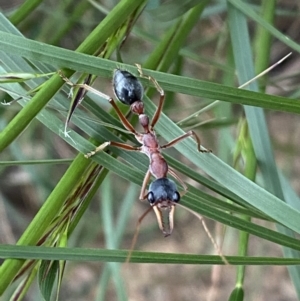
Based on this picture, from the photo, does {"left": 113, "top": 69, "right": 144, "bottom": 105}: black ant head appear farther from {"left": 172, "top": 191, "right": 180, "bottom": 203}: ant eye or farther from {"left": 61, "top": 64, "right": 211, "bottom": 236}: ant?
{"left": 172, "top": 191, "right": 180, "bottom": 203}: ant eye

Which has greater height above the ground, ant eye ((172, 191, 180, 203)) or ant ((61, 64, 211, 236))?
ant ((61, 64, 211, 236))

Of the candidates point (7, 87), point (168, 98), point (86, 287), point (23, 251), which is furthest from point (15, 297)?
point (86, 287)

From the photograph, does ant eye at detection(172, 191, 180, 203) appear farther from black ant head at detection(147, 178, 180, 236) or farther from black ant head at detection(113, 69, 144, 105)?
black ant head at detection(113, 69, 144, 105)

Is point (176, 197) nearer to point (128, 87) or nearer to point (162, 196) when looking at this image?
point (162, 196)

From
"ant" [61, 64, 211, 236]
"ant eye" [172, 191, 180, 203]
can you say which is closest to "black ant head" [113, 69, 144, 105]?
"ant" [61, 64, 211, 236]

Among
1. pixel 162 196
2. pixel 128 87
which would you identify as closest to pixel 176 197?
pixel 162 196

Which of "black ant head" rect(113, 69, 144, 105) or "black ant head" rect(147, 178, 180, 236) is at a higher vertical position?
"black ant head" rect(113, 69, 144, 105)

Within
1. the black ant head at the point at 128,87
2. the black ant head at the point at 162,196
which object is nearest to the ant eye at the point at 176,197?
the black ant head at the point at 162,196

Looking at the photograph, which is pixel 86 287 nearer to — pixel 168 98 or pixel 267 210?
pixel 168 98
